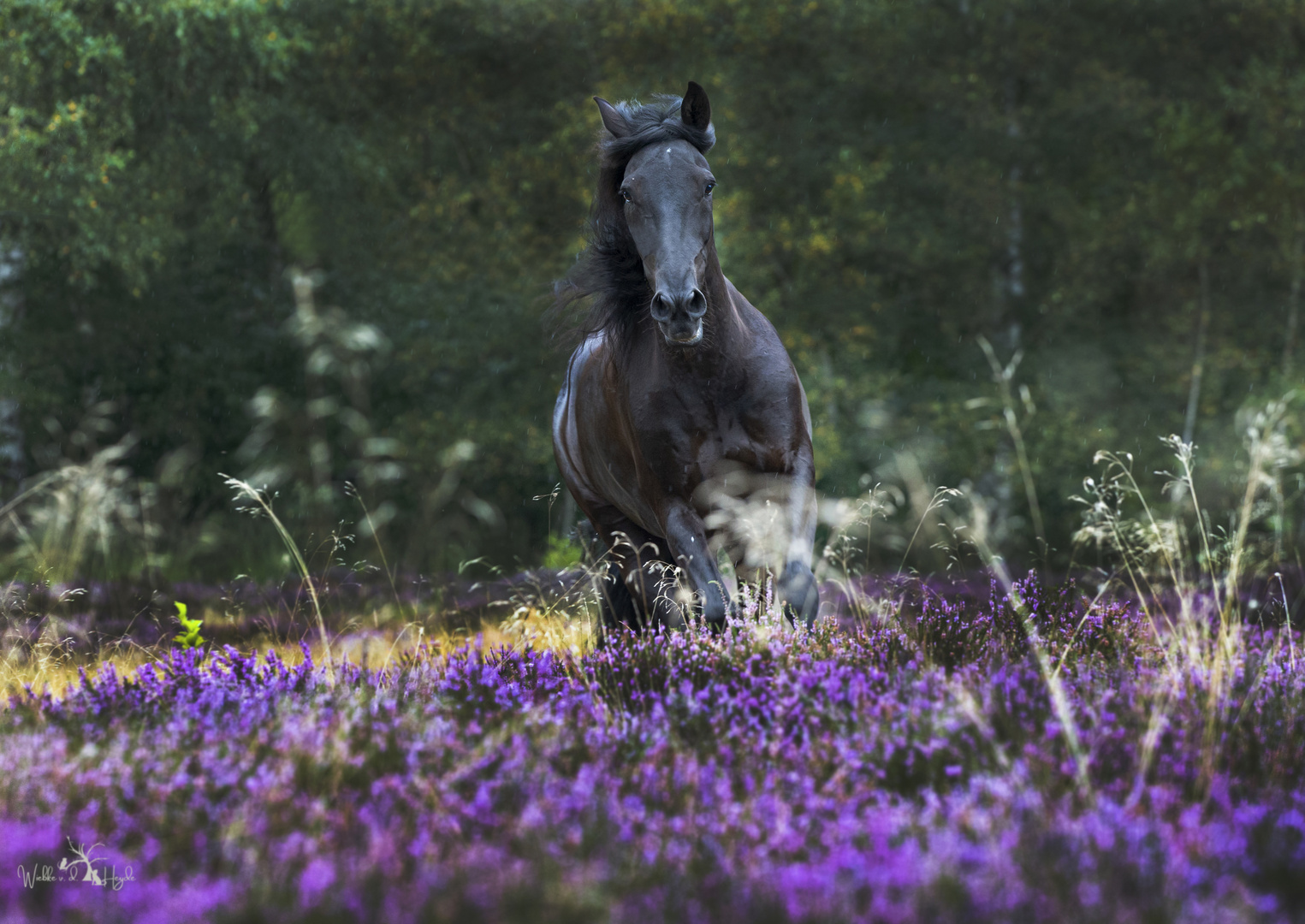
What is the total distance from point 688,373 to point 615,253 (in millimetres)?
823

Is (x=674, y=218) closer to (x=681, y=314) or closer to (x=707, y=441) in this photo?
(x=681, y=314)

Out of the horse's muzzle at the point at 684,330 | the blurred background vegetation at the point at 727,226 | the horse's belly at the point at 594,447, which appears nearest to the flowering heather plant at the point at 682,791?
the horse's muzzle at the point at 684,330

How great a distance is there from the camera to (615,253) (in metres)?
5.68

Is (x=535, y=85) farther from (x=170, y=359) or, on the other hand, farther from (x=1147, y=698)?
(x=1147, y=698)

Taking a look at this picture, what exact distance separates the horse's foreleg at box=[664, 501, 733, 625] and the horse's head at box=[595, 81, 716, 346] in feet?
3.04

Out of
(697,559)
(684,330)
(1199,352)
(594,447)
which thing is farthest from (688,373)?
(1199,352)

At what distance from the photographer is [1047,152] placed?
16641 mm

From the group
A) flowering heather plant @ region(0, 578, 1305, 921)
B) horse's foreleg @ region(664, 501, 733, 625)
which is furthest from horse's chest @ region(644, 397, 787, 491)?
flowering heather plant @ region(0, 578, 1305, 921)

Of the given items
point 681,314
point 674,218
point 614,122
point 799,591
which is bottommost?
point 799,591

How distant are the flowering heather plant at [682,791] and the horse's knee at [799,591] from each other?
0.83 meters

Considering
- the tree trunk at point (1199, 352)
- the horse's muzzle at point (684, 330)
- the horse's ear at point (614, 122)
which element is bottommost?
the tree trunk at point (1199, 352)

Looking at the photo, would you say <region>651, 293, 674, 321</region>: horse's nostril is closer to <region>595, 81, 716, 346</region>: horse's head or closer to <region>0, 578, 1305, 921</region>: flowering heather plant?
<region>595, 81, 716, 346</region>: horse's head

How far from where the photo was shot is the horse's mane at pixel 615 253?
5520 millimetres

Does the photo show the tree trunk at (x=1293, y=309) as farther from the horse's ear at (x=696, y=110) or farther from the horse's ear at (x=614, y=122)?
the horse's ear at (x=614, y=122)
